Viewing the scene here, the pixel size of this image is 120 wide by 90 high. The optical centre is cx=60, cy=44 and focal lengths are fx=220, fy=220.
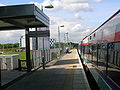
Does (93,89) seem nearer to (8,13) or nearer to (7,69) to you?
(8,13)

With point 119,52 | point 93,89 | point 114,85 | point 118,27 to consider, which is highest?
point 118,27

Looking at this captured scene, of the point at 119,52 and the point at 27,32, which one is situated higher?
the point at 27,32

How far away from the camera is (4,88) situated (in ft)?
34.0

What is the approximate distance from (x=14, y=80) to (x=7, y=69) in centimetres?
474

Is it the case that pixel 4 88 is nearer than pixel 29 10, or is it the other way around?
pixel 29 10

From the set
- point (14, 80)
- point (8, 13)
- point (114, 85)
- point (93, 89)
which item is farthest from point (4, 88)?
point (114, 85)

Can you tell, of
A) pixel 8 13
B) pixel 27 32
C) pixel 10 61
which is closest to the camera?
pixel 8 13

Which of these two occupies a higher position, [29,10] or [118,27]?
[29,10]

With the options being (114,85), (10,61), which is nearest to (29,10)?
(114,85)

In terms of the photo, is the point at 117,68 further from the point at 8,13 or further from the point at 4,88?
the point at 4,88

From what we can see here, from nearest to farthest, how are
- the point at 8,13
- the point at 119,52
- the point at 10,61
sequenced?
the point at 119,52, the point at 8,13, the point at 10,61

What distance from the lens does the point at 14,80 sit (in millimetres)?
12430

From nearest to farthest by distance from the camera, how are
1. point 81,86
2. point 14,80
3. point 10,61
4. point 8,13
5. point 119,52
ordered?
point 119,52 < point 8,13 < point 81,86 < point 14,80 < point 10,61

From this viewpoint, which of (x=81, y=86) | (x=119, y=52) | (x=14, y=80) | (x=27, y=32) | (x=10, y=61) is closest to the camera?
(x=119, y=52)
